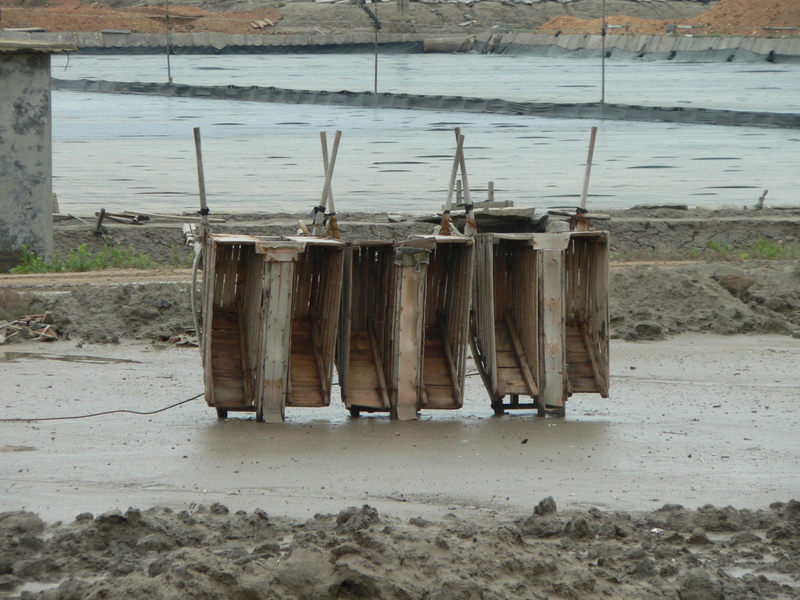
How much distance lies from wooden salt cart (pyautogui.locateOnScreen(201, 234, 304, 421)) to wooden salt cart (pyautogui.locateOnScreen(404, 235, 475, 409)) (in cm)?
81

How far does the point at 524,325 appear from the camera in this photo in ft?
23.6

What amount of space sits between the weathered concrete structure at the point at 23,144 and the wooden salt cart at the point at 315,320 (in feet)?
18.3

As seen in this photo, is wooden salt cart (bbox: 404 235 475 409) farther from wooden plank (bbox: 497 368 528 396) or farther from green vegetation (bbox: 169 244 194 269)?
green vegetation (bbox: 169 244 194 269)

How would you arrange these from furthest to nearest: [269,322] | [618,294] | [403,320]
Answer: [618,294]
[403,320]
[269,322]

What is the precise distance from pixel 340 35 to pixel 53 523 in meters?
67.6

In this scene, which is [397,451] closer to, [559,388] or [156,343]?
[559,388]

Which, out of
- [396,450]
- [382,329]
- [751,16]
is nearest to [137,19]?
[751,16]

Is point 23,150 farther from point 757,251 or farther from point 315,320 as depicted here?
point 757,251

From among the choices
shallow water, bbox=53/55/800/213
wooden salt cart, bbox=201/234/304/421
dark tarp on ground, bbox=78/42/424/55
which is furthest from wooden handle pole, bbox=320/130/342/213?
dark tarp on ground, bbox=78/42/424/55

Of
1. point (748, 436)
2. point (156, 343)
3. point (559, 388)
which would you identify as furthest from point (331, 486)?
point (156, 343)

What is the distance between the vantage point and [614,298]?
10.1m

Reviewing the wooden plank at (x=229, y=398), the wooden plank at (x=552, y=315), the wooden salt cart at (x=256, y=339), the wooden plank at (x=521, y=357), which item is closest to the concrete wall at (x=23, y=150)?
the wooden salt cart at (x=256, y=339)

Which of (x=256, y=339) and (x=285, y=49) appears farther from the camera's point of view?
(x=285, y=49)

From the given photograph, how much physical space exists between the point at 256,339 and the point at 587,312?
2.23 metres
